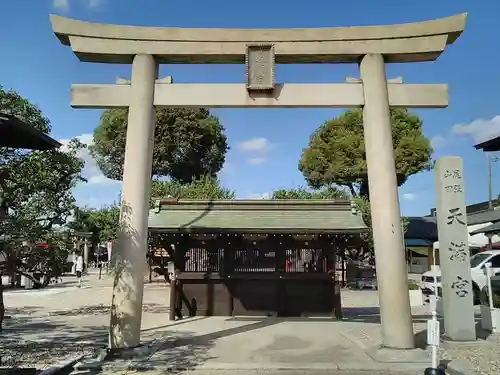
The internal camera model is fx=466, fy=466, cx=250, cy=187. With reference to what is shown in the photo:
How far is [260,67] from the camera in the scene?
974 centimetres

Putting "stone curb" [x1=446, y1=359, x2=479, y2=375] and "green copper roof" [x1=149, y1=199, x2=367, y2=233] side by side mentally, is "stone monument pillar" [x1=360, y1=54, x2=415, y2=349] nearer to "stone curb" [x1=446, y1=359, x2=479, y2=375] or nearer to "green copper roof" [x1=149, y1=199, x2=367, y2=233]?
"stone curb" [x1=446, y1=359, x2=479, y2=375]

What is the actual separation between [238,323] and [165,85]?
22.3 ft

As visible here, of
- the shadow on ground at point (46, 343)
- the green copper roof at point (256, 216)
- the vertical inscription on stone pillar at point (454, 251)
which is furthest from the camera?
the green copper roof at point (256, 216)

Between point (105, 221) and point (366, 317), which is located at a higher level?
point (105, 221)

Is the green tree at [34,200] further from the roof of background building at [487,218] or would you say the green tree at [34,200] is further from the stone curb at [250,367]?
the roof of background building at [487,218]

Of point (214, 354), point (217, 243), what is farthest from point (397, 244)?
point (217, 243)

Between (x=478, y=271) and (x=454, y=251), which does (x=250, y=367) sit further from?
(x=478, y=271)

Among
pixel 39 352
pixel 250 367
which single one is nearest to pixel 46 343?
pixel 39 352

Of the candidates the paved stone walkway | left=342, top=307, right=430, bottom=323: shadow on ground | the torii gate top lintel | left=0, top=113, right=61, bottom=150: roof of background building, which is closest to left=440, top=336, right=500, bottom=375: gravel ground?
the paved stone walkway

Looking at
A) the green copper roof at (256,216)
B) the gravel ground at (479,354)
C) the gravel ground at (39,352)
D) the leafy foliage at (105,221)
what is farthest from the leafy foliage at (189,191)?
the gravel ground at (479,354)

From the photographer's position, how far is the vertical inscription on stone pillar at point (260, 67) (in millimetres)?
9656

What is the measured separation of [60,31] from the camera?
9570mm

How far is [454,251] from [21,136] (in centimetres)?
937

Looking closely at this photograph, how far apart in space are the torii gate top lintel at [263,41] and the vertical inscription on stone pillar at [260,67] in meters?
0.16
